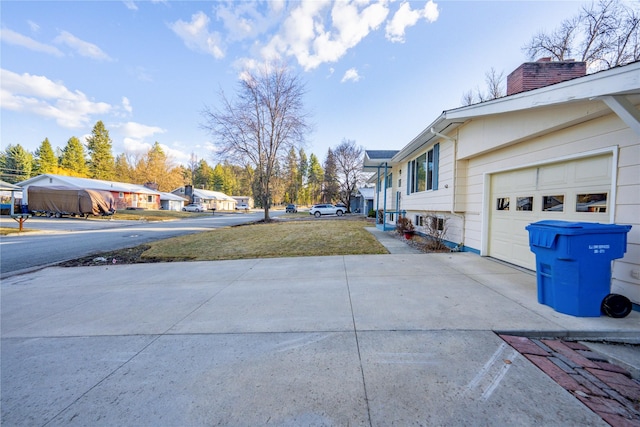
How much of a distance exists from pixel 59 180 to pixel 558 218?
144 feet

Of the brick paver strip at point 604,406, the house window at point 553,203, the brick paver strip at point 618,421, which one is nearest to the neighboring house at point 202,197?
the house window at point 553,203

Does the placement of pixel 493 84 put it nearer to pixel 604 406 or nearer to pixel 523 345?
pixel 523 345

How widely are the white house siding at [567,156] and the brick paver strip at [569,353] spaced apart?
188cm

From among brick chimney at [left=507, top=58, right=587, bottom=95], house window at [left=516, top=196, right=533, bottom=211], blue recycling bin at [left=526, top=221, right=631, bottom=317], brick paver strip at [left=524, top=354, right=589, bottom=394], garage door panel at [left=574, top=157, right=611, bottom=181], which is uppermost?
brick chimney at [left=507, top=58, right=587, bottom=95]

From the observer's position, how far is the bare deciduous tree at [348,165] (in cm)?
3853

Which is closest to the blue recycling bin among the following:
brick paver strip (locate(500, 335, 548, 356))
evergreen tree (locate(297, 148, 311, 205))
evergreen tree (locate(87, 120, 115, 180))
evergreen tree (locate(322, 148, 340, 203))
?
brick paver strip (locate(500, 335, 548, 356))

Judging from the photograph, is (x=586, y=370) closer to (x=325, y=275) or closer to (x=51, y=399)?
(x=325, y=275)

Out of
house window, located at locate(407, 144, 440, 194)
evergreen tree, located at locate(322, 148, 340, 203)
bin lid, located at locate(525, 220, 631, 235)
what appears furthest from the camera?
evergreen tree, located at locate(322, 148, 340, 203)

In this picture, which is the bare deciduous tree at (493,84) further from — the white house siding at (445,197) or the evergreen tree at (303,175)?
the evergreen tree at (303,175)

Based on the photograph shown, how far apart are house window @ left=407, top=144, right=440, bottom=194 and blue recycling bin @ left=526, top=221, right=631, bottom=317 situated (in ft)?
18.2

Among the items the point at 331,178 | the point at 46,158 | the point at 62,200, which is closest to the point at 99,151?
the point at 46,158

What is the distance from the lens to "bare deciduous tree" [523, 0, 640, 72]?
1053 cm

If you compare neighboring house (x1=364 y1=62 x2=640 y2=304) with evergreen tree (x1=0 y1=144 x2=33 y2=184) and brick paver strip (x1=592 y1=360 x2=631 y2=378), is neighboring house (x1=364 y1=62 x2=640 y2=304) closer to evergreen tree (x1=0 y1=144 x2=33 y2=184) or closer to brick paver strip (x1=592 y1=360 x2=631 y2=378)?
brick paver strip (x1=592 y1=360 x2=631 y2=378)

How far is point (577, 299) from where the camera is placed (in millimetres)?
3211
